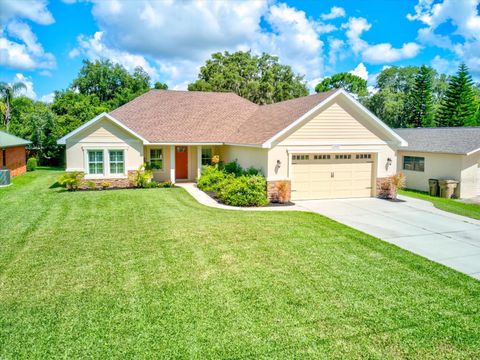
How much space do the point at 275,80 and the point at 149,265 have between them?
121 ft

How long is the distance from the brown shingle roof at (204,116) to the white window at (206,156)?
139 cm

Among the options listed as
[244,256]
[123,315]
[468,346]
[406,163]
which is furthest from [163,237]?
[406,163]

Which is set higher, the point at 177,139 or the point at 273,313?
the point at 177,139

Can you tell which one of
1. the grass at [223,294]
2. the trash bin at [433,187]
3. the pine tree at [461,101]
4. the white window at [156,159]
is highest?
the pine tree at [461,101]

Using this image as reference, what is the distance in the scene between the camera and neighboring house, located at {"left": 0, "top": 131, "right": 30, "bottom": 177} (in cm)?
2242

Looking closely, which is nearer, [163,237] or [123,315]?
[123,315]

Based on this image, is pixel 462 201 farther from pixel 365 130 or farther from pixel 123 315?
pixel 123 315

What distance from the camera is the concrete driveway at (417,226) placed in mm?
9070

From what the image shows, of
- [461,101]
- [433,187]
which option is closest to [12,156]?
[433,187]

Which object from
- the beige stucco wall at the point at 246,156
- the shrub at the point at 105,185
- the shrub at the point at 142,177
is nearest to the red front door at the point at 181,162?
the beige stucco wall at the point at 246,156

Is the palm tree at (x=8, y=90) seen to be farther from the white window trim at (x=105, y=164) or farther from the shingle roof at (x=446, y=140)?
the shingle roof at (x=446, y=140)

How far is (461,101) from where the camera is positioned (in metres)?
40.1

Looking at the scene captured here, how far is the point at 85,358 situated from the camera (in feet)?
15.8

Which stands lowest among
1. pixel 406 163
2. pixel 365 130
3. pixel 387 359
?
pixel 387 359
